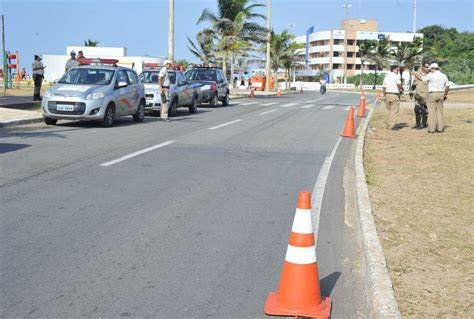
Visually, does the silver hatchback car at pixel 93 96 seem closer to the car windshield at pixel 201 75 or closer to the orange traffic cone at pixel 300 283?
the car windshield at pixel 201 75

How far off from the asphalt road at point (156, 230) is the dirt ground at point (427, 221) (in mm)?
417

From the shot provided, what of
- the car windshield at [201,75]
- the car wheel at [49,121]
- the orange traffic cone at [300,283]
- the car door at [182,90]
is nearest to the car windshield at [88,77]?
the car wheel at [49,121]

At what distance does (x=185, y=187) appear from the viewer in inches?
316

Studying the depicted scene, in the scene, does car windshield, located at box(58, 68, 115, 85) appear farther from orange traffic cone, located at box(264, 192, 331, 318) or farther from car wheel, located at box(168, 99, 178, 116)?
orange traffic cone, located at box(264, 192, 331, 318)

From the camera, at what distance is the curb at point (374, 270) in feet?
12.9

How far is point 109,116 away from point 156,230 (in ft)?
34.0

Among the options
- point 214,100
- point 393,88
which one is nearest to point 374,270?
point 393,88

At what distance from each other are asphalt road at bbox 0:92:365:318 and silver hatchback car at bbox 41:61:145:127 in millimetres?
3329

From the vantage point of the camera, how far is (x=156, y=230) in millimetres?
5910

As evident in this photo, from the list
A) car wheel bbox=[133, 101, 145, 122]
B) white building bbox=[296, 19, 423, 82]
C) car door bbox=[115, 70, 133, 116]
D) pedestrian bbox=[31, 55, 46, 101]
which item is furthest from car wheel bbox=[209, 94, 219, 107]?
white building bbox=[296, 19, 423, 82]

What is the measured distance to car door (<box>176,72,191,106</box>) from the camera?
69.7 feet

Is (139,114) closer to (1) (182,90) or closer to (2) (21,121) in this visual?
(2) (21,121)

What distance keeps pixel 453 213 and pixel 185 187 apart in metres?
3.50

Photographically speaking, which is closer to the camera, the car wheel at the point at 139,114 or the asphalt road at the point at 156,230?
the asphalt road at the point at 156,230
